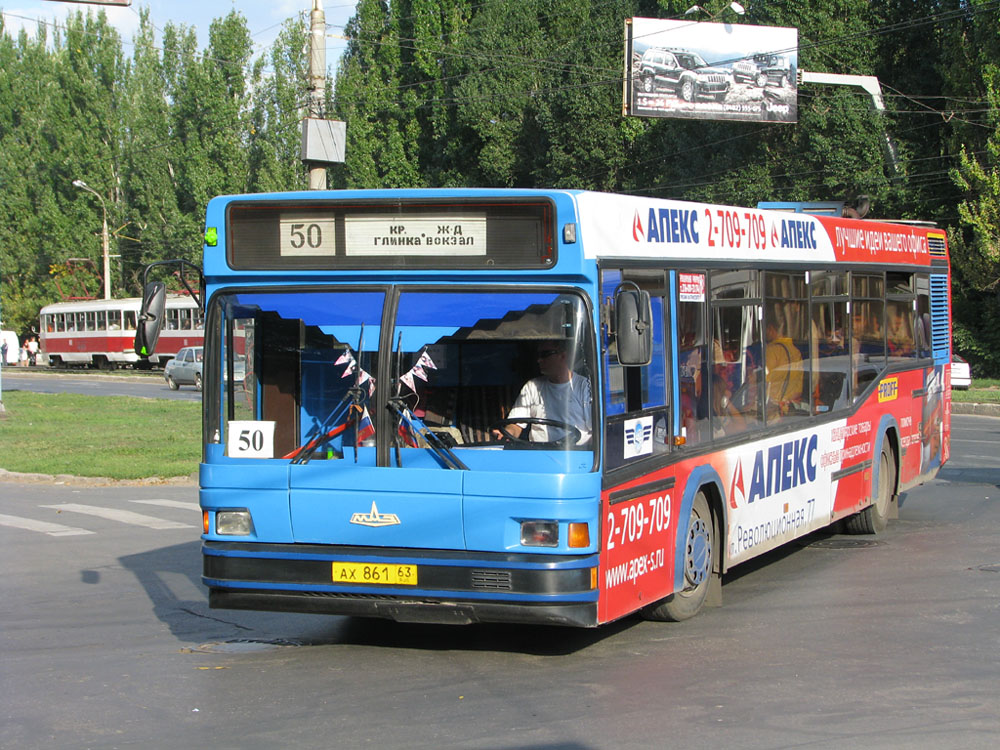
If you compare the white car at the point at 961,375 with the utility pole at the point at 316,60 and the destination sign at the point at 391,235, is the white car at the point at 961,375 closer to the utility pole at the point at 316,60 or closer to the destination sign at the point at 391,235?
the utility pole at the point at 316,60

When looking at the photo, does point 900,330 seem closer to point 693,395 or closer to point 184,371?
point 693,395

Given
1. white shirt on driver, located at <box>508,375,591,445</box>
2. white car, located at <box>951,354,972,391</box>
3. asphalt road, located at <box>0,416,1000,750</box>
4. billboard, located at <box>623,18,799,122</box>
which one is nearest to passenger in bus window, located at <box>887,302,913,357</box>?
asphalt road, located at <box>0,416,1000,750</box>

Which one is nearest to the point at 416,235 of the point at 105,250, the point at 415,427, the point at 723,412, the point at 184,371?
the point at 415,427

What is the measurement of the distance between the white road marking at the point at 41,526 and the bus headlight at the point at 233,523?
6973 millimetres

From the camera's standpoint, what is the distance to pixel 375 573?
23.5ft

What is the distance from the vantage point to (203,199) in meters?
62.9

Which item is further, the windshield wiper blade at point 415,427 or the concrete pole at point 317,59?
the concrete pole at point 317,59

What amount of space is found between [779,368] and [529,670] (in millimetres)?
3929

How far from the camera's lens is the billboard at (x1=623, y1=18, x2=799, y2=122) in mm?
43406

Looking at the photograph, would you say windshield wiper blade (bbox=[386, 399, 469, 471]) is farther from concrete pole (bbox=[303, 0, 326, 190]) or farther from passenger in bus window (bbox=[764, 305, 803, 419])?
concrete pole (bbox=[303, 0, 326, 190])

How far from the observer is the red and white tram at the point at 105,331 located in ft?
216

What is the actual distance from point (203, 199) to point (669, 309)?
57.4 m

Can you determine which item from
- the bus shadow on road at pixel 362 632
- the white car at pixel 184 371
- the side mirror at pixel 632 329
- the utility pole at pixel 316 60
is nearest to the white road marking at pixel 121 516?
the bus shadow on road at pixel 362 632

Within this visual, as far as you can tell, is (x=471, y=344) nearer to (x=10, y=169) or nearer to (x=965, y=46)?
(x=965, y=46)
